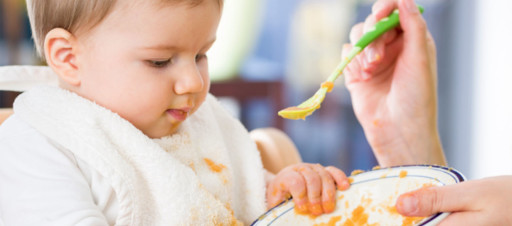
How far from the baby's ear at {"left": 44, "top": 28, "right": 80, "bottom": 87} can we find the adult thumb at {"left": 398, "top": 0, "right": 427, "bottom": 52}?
2.18 feet

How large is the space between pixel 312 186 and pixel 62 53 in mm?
437

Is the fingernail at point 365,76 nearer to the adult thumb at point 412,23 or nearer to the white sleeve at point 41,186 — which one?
A: the adult thumb at point 412,23

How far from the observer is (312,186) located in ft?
2.95

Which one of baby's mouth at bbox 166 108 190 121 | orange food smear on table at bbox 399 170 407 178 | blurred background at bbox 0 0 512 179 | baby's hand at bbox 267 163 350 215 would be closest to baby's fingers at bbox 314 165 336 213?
baby's hand at bbox 267 163 350 215

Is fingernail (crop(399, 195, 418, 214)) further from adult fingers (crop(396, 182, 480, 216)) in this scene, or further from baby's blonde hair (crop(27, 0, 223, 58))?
baby's blonde hair (crop(27, 0, 223, 58))

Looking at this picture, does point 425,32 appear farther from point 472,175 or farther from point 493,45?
point 472,175

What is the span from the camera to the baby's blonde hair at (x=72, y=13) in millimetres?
786

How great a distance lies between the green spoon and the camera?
907 mm

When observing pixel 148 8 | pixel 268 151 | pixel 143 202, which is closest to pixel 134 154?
pixel 143 202

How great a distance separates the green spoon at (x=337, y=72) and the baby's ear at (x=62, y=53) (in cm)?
32

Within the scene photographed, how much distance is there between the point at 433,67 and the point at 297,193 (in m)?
0.53

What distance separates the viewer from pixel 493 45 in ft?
10.0

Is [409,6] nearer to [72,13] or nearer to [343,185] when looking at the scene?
[343,185]

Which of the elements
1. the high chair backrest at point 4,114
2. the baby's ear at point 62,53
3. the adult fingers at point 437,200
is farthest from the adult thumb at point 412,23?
the high chair backrest at point 4,114
